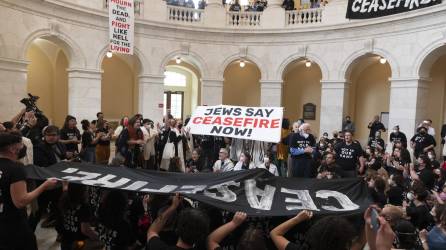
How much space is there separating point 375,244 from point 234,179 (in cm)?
207

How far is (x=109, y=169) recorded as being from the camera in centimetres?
511

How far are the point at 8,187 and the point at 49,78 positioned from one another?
1787 centimetres

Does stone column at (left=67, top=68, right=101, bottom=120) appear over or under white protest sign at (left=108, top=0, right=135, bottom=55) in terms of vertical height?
under

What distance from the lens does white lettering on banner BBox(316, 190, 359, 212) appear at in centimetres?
417

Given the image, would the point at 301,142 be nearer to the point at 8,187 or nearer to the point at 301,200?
the point at 301,200

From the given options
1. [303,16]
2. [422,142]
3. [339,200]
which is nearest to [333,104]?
[303,16]

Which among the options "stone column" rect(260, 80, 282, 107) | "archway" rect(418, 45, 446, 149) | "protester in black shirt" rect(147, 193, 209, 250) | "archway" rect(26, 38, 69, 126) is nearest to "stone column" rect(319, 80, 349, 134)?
"stone column" rect(260, 80, 282, 107)

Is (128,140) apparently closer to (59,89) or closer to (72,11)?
(72,11)

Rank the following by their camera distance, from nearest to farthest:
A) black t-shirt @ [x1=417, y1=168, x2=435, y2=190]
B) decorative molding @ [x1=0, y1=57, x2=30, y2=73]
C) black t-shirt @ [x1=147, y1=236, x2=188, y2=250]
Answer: black t-shirt @ [x1=147, y1=236, x2=188, y2=250]
black t-shirt @ [x1=417, y1=168, x2=435, y2=190]
decorative molding @ [x1=0, y1=57, x2=30, y2=73]

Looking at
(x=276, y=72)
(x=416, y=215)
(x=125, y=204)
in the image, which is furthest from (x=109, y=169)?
(x=276, y=72)

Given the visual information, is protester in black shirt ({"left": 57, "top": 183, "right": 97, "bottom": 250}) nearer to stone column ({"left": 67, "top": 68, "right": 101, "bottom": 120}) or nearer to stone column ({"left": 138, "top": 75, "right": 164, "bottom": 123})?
stone column ({"left": 67, "top": 68, "right": 101, "bottom": 120})

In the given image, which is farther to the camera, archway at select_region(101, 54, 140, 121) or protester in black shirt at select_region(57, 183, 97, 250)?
archway at select_region(101, 54, 140, 121)

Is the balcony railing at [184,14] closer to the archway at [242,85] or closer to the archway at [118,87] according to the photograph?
the archway at [118,87]

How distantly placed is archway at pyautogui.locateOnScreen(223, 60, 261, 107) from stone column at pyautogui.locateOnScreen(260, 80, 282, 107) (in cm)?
441
